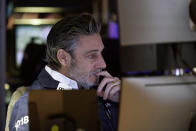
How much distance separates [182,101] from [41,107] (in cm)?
40

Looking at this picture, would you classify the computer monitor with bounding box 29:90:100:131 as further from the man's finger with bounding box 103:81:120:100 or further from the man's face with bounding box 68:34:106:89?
the man's face with bounding box 68:34:106:89

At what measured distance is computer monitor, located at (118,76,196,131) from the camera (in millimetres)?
860

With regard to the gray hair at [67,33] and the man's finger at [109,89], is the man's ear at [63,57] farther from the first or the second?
the man's finger at [109,89]

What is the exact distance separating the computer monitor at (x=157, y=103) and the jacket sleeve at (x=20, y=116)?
1.58ft

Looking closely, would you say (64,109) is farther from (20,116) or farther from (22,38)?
(22,38)

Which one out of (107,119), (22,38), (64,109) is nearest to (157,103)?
(64,109)

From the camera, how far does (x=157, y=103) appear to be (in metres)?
0.88

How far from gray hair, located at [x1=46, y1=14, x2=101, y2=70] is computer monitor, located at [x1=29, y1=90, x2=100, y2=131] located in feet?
2.34

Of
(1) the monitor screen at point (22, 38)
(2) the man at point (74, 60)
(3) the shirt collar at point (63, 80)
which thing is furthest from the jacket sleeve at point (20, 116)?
(1) the monitor screen at point (22, 38)

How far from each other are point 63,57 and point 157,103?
846 millimetres

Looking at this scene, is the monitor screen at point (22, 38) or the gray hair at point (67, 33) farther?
the monitor screen at point (22, 38)

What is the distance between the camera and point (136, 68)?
0.90m

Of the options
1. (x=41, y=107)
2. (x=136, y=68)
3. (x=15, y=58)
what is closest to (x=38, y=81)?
(x=41, y=107)

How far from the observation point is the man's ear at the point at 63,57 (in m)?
1.64
